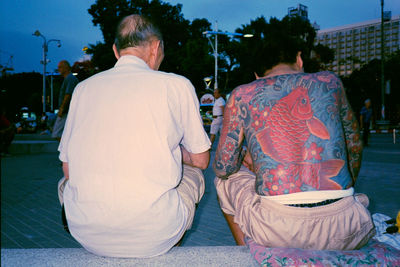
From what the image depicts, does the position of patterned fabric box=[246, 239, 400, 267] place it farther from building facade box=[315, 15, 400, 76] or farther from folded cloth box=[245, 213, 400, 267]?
building facade box=[315, 15, 400, 76]

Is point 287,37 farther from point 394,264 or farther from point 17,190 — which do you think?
point 17,190

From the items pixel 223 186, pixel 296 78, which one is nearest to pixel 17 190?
pixel 223 186

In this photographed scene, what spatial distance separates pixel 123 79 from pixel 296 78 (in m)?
0.97

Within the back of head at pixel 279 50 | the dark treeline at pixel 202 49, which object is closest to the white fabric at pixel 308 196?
the back of head at pixel 279 50

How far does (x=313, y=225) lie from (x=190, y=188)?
753 mm

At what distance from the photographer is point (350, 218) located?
186cm

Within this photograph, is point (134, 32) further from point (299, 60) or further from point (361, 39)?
point (361, 39)

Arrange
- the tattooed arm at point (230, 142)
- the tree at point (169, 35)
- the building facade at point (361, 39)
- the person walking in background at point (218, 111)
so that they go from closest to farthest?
the tattooed arm at point (230, 142)
the person walking in background at point (218, 111)
the tree at point (169, 35)
the building facade at point (361, 39)

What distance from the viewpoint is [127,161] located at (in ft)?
5.51

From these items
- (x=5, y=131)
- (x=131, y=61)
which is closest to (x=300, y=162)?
(x=131, y=61)

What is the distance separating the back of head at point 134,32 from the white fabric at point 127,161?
0.80ft

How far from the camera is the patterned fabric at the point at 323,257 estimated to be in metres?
1.74

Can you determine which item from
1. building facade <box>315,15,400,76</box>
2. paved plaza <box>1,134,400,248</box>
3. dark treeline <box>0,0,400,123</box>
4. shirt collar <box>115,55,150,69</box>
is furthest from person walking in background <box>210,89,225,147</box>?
building facade <box>315,15,400,76</box>

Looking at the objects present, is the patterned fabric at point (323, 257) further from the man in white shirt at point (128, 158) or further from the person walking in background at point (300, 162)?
the man in white shirt at point (128, 158)
